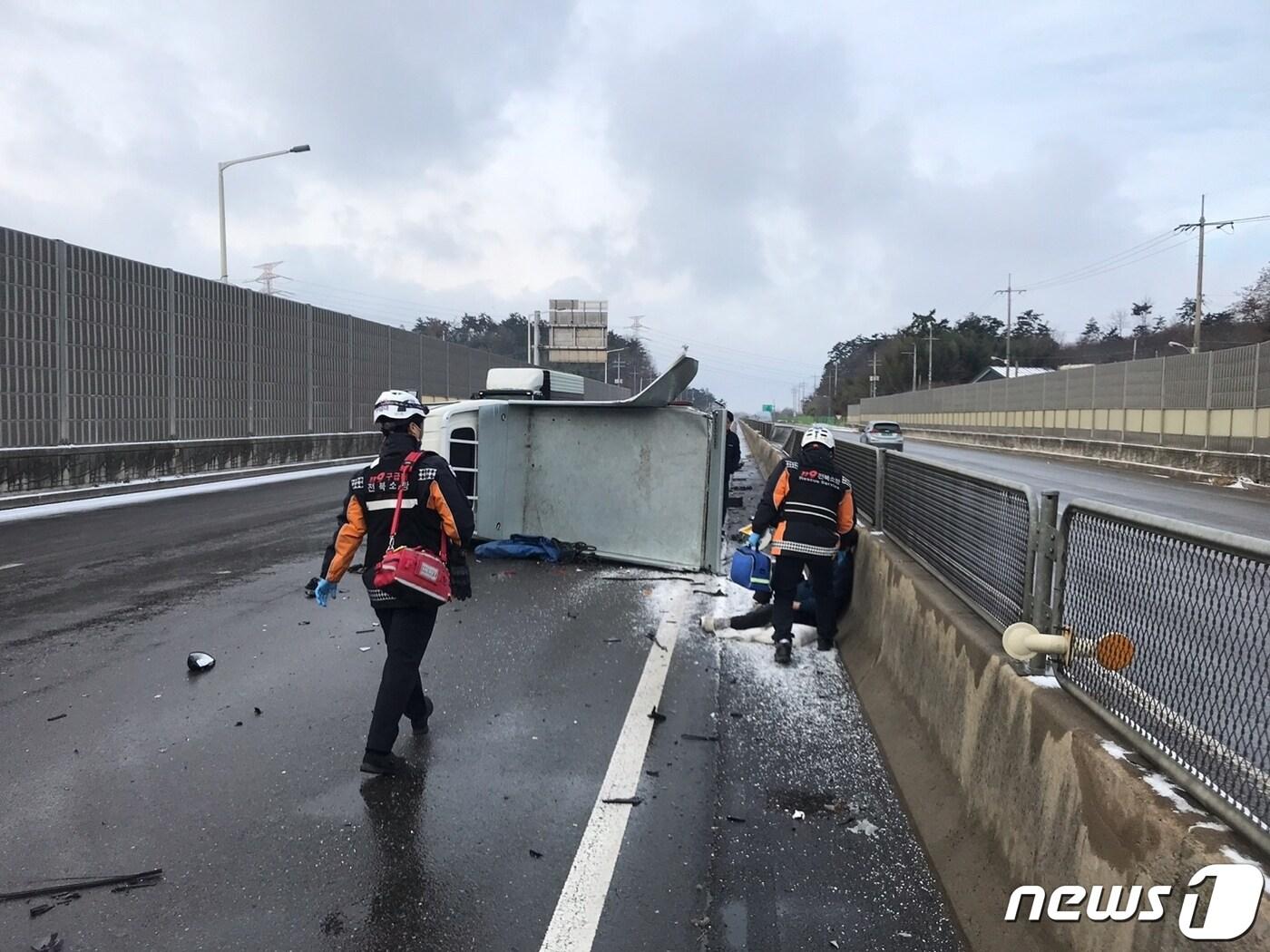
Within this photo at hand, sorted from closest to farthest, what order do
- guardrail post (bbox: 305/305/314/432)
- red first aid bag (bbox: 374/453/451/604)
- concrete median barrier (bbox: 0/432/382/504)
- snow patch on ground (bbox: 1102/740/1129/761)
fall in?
1. snow patch on ground (bbox: 1102/740/1129/761)
2. red first aid bag (bbox: 374/453/451/604)
3. concrete median barrier (bbox: 0/432/382/504)
4. guardrail post (bbox: 305/305/314/432)

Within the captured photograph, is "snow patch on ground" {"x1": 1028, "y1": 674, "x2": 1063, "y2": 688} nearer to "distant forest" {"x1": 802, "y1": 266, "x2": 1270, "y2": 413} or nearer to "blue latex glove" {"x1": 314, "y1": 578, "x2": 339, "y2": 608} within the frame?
"blue latex glove" {"x1": 314, "y1": 578, "x2": 339, "y2": 608}

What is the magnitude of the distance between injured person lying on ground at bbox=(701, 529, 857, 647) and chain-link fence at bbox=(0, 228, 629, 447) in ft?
48.0

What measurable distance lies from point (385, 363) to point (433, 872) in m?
31.5

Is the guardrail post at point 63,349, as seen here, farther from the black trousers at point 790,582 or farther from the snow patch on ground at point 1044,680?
the snow patch on ground at point 1044,680

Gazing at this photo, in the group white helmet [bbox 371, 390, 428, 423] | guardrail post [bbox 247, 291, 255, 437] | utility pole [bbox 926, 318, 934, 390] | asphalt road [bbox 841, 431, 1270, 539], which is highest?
utility pole [bbox 926, 318, 934, 390]

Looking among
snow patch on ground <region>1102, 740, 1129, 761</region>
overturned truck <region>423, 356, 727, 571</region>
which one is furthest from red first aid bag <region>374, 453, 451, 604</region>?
overturned truck <region>423, 356, 727, 571</region>

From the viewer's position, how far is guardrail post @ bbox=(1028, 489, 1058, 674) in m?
3.35

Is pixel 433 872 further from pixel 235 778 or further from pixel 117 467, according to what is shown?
pixel 117 467

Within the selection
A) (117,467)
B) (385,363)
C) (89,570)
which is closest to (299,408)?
(385,363)

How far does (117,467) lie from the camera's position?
1742cm

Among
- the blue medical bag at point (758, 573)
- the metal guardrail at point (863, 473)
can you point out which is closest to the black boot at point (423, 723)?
the blue medical bag at point (758, 573)

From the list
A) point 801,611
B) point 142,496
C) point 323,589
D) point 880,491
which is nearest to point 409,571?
point 323,589

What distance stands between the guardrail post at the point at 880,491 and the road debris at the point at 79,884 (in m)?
5.90

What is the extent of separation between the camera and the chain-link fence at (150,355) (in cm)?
1591
